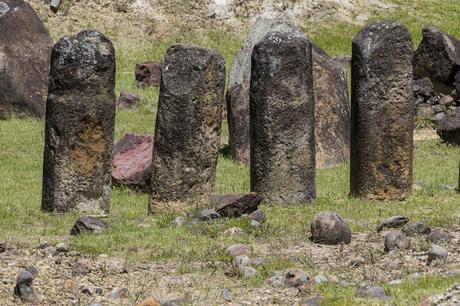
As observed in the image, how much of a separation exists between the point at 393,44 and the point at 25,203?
6740 mm

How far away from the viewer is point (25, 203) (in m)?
20.3

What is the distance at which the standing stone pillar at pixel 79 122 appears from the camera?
63.0 ft

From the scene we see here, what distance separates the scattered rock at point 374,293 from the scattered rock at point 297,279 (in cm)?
72

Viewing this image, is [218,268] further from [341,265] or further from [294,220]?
[294,220]

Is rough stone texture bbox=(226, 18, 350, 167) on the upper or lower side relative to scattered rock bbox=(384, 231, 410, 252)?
upper

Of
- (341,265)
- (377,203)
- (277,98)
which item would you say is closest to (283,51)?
(277,98)

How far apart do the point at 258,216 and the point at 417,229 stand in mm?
2496

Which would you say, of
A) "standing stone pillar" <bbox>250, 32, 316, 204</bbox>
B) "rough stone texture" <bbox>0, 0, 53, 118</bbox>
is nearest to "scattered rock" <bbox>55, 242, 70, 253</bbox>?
"standing stone pillar" <bbox>250, 32, 316, 204</bbox>

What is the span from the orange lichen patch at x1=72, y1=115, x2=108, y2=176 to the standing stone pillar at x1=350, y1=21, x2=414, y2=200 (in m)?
4.35

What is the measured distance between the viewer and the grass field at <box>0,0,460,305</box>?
49.7 ft

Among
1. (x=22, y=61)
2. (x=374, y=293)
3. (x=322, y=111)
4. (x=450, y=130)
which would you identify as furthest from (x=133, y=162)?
(x=374, y=293)

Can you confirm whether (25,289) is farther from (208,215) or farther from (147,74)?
(147,74)

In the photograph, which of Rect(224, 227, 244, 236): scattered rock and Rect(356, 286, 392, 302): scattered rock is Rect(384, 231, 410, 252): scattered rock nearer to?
Rect(224, 227, 244, 236): scattered rock

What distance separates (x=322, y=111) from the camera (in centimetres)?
2667
